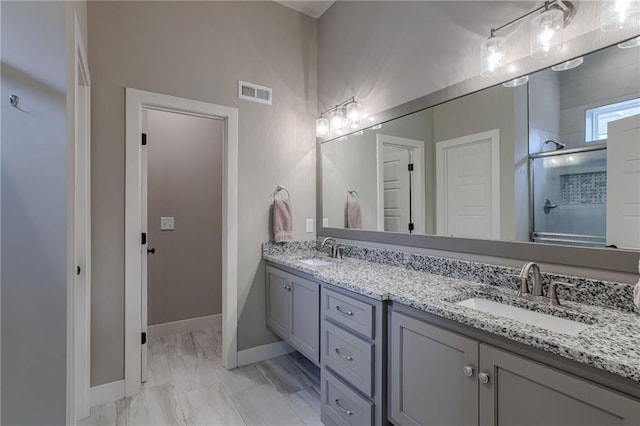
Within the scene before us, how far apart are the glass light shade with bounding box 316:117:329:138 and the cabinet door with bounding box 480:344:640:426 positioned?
213cm

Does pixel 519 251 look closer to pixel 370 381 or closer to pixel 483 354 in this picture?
pixel 483 354

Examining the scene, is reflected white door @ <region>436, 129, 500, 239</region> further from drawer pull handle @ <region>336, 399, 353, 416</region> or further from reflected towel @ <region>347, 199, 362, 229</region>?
drawer pull handle @ <region>336, 399, 353, 416</region>

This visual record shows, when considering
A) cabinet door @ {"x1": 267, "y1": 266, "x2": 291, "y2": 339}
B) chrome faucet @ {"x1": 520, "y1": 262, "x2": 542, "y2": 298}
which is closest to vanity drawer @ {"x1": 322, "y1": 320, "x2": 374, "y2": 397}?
Answer: cabinet door @ {"x1": 267, "y1": 266, "x2": 291, "y2": 339}

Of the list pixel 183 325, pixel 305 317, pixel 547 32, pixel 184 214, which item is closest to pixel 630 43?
pixel 547 32

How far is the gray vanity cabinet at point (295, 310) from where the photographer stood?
206 centimetres

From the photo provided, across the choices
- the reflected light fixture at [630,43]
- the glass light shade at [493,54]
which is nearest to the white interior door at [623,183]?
the reflected light fixture at [630,43]

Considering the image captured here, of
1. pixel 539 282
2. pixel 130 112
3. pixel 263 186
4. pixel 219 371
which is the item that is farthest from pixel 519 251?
pixel 130 112

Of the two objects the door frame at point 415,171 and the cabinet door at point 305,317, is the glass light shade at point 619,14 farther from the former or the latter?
the cabinet door at point 305,317

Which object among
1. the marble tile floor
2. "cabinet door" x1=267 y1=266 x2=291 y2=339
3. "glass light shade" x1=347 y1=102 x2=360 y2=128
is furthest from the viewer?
"glass light shade" x1=347 y1=102 x2=360 y2=128

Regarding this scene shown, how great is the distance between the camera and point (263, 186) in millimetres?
2689

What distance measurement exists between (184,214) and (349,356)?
2.40 m

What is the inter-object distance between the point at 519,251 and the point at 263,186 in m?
1.90

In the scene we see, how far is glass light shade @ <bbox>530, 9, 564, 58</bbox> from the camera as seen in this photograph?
4.33 ft

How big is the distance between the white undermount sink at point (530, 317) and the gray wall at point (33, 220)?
64.1 inches
